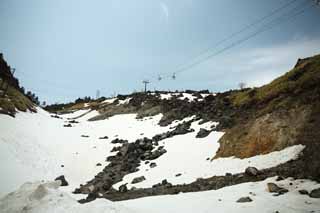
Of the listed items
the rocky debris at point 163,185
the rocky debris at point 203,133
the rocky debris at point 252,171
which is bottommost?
the rocky debris at point 163,185

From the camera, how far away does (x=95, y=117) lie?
62.3 meters

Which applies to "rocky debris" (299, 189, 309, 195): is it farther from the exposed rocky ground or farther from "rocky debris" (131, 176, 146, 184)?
"rocky debris" (131, 176, 146, 184)

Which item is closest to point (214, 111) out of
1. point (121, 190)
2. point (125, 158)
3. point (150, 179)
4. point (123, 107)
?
point (125, 158)

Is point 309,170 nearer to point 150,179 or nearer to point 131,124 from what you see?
point 150,179

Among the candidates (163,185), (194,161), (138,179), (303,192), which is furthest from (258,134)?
(138,179)

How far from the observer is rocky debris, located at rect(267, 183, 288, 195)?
11.8 m

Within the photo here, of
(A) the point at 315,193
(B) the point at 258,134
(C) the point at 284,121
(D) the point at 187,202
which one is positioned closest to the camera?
(A) the point at 315,193

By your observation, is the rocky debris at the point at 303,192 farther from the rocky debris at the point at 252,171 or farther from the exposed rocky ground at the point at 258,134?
the rocky debris at the point at 252,171

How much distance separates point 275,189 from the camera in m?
12.1

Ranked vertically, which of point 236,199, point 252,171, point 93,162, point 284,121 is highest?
point 284,121

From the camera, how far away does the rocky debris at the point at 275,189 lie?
1175 cm

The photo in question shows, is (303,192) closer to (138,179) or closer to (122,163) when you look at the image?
(138,179)

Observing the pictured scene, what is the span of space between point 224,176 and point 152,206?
5.98 meters

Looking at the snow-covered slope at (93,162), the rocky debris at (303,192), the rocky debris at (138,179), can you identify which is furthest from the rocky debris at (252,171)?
the rocky debris at (138,179)
